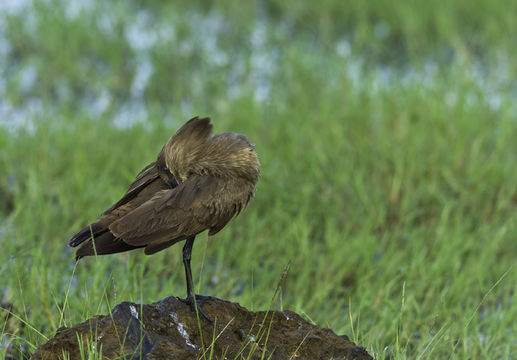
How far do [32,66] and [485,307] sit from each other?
4667 mm

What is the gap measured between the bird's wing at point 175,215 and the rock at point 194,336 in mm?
245

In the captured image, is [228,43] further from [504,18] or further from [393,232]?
[393,232]

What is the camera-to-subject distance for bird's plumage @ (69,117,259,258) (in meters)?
2.54

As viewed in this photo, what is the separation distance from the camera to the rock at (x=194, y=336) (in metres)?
2.46

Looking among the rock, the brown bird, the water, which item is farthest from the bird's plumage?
the water

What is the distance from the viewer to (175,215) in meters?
2.56

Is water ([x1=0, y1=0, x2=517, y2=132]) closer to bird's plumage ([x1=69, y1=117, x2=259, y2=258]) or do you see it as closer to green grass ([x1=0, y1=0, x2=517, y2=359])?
green grass ([x1=0, y1=0, x2=517, y2=359])

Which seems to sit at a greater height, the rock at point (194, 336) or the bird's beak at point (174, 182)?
the bird's beak at point (174, 182)

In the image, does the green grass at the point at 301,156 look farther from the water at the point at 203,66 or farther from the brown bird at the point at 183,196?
the brown bird at the point at 183,196

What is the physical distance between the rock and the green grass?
0.67 ft

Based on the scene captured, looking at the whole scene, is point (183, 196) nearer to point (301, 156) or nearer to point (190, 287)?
point (190, 287)

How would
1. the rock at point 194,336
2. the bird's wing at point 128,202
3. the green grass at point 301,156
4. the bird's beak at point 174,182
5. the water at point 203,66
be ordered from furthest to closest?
the water at point 203,66 → the green grass at point 301,156 → the bird's beak at point 174,182 → the bird's wing at point 128,202 → the rock at point 194,336

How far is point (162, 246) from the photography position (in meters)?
2.59

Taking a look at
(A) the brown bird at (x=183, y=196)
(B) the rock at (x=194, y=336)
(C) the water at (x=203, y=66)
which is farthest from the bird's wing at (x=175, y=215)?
(C) the water at (x=203, y=66)
